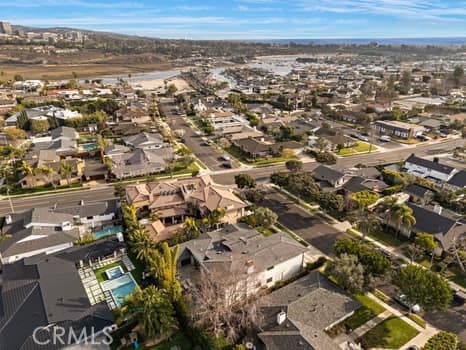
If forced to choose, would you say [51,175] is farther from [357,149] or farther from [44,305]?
[357,149]

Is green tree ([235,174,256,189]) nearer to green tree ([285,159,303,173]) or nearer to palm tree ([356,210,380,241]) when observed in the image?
green tree ([285,159,303,173])

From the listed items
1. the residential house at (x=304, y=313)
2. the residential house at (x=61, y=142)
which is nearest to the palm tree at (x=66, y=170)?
the residential house at (x=61, y=142)

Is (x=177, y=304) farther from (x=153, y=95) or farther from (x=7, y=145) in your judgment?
(x=153, y=95)

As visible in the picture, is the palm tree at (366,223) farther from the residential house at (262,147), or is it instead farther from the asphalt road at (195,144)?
the asphalt road at (195,144)

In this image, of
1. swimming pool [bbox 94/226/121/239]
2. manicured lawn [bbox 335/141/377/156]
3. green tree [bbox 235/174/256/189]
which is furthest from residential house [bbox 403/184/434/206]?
swimming pool [bbox 94/226/121/239]

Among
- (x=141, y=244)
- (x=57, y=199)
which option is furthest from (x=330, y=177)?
(x=57, y=199)

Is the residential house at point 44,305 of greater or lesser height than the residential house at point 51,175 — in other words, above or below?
below
